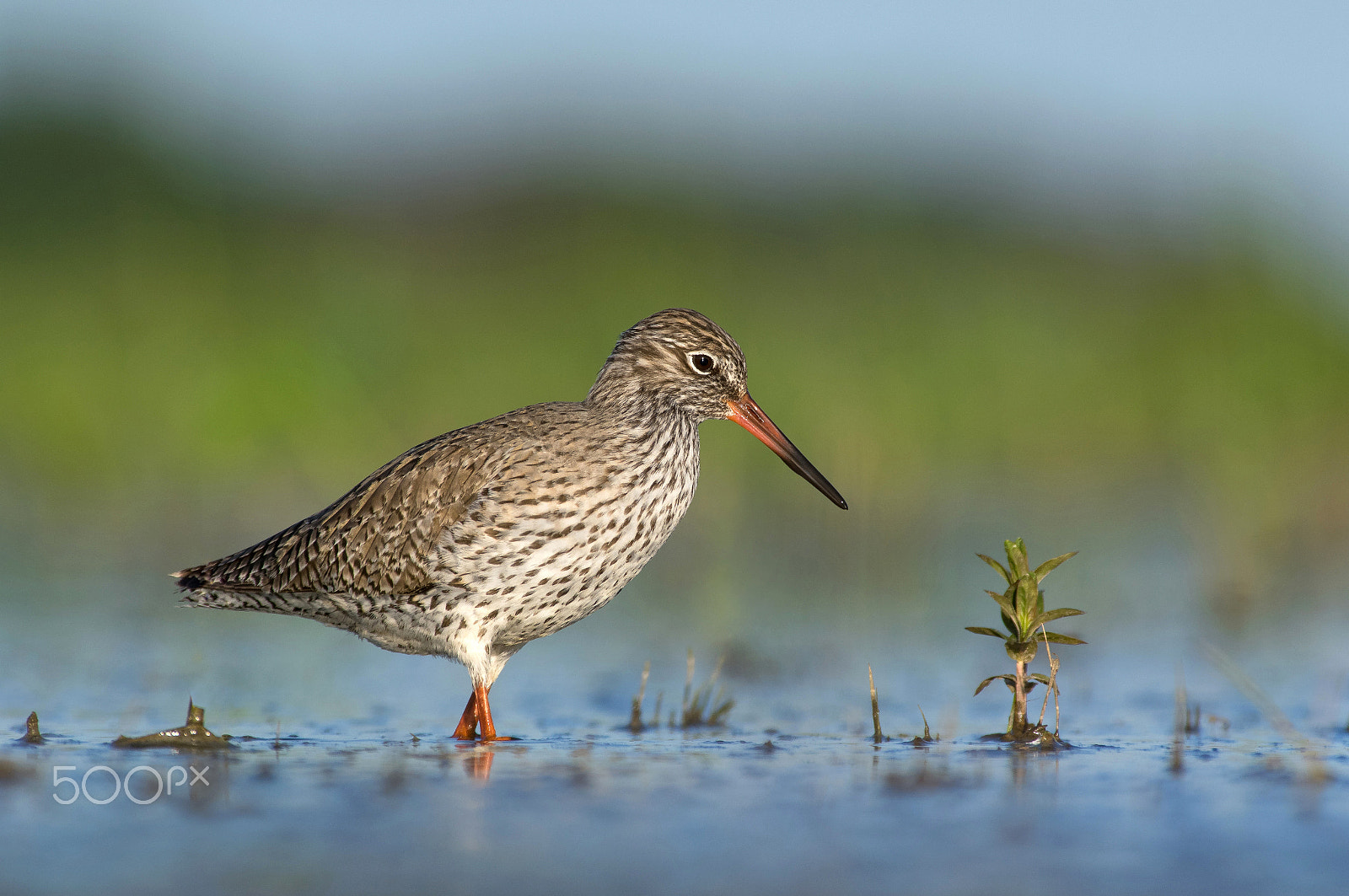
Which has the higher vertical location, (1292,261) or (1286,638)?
(1292,261)

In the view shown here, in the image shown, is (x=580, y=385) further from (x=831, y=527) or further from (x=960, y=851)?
(x=960, y=851)

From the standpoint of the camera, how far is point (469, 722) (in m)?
6.59

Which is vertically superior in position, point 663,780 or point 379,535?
point 379,535

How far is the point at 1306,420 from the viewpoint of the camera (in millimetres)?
15711

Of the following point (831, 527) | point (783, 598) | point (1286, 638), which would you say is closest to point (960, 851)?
point (1286, 638)

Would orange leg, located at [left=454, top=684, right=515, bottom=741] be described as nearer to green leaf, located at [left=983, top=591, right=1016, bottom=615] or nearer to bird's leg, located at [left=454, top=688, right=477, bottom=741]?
bird's leg, located at [left=454, top=688, right=477, bottom=741]

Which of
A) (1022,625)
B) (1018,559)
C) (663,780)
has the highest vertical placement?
(1018,559)

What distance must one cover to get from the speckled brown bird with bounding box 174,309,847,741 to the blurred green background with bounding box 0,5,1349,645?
352cm

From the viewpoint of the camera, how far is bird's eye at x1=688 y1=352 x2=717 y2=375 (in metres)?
7.40

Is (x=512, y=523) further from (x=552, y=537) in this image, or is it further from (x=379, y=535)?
(x=379, y=535)

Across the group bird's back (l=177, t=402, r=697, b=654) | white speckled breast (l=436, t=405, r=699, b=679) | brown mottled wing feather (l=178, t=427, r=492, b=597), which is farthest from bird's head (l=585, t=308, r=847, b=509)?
brown mottled wing feather (l=178, t=427, r=492, b=597)

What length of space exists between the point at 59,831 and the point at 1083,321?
15309 mm

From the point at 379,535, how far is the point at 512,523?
31.6 inches

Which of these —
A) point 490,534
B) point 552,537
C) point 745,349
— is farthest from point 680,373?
point 745,349
